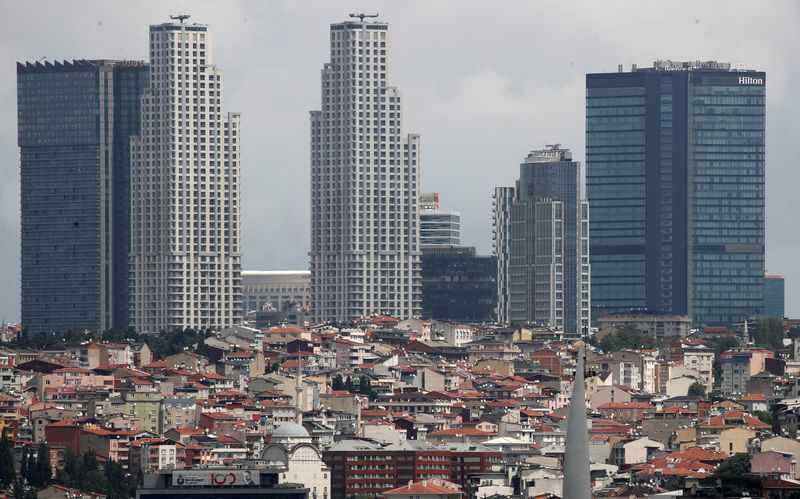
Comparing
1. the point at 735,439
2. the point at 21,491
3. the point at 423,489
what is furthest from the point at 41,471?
the point at 735,439

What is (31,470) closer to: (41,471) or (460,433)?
(41,471)

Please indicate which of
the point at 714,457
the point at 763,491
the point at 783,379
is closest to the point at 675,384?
the point at 783,379

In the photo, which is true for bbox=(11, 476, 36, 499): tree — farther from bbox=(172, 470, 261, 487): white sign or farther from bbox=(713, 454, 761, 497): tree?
bbox=(713, 454, 761, 497): tree

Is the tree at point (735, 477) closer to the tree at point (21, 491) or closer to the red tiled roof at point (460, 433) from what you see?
the tree at point (21, 491)

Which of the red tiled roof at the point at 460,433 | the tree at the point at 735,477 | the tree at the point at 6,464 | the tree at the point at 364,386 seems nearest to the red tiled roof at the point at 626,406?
the red tiled roof at the point at 460,433

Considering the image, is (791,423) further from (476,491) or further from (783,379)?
(783,379)

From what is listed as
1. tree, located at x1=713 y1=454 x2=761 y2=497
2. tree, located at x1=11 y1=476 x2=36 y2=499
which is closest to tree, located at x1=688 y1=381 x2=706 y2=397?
tree, located at x1=11 y1=476 x2=36 y2=499
